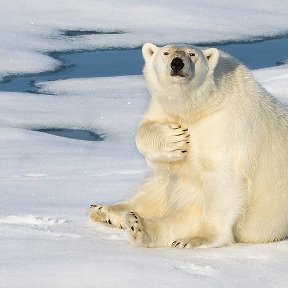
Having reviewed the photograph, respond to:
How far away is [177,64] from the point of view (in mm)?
3688

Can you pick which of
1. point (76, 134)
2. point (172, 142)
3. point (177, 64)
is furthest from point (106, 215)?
point (76, 134)

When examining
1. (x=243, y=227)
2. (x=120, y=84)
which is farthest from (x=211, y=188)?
(x=120, y=84)

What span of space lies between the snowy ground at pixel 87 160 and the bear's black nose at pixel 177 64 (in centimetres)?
70

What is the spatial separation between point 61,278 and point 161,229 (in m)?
0.90

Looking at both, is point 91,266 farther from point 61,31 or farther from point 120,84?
point 61,31

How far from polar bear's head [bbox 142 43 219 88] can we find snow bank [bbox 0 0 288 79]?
6526 millimetres

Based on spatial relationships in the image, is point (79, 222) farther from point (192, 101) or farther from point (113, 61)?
point (113, 61)

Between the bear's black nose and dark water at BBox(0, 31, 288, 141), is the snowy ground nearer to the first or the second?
dark water at BBox(0, 31, 288, 141)

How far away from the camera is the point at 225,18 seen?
13227 mm

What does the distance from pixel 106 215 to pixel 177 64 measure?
753 mm

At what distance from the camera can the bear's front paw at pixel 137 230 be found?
3.61 meters

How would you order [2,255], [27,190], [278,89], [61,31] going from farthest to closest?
[61,31] < [278,89] < [27,190] < [2,255]

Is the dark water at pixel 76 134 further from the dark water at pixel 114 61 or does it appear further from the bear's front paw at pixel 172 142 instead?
the bear's front paw at pixel 172 142

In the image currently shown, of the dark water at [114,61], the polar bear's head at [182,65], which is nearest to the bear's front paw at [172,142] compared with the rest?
the polar bear's head at [182,65]
